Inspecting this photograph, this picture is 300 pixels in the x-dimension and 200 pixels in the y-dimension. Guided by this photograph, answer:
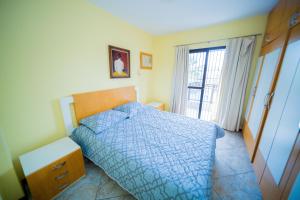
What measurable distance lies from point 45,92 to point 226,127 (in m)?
3.74

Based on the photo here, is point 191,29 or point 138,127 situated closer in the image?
point 138,127

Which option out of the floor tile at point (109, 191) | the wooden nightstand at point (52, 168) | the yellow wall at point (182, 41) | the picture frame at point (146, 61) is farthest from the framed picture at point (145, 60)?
the floor tile at point (109, 191)

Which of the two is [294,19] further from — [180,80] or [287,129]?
[180,80]

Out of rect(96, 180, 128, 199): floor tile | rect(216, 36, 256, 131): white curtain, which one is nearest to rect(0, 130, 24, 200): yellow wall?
rect(96, 180, 128, 199): floor tile

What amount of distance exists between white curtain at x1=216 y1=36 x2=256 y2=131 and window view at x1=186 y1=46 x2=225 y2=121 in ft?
0.58

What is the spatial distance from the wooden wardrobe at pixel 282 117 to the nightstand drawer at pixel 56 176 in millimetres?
2176

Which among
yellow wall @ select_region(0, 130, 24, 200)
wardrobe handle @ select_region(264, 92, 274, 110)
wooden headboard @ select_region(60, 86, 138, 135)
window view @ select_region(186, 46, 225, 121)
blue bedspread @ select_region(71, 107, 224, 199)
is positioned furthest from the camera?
window view @ select_region(186, 46, 225, 121)

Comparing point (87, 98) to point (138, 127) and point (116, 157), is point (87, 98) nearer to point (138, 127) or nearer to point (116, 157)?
point (138, 127)

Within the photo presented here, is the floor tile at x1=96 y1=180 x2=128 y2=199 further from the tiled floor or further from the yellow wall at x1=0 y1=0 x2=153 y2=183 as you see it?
the yellow wall at x1=0 y1=0 x2=153 y2=183

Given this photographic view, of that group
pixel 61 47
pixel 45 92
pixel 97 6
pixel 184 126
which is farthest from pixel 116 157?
pixel 97 6

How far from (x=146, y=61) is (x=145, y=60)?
0.05 m

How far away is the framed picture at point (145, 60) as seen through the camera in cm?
318

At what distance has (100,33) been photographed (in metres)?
2.09

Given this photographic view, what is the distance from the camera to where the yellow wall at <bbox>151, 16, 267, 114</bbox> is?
2.32 meters
